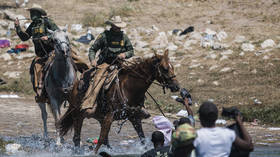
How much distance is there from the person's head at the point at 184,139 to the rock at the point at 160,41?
52.0ft

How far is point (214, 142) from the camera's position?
15.3ft

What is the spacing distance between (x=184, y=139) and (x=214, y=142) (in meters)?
0.30

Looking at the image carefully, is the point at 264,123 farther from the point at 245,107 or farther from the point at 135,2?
the point at 135,2

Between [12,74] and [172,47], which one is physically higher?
[172,47]

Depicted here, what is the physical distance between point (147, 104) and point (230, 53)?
4.53 metres

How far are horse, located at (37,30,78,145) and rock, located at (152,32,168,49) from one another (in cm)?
1012

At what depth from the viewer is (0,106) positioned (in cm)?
1523

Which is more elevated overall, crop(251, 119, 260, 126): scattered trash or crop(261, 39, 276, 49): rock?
crop(261, 39, 276, 49): rock

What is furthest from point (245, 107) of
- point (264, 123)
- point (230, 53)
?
point (230, 53)

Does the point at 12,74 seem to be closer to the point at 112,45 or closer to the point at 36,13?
the point at 36,13

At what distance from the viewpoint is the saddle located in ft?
29.9

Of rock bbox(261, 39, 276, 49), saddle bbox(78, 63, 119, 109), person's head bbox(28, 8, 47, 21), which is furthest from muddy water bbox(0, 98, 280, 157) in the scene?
rock bbox(261, 39, 276, 49)

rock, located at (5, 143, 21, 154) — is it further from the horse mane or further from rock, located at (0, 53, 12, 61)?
rock, located at (0, 53, 12, 61)

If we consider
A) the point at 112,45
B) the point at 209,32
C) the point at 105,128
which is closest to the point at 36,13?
the point at 112,45
